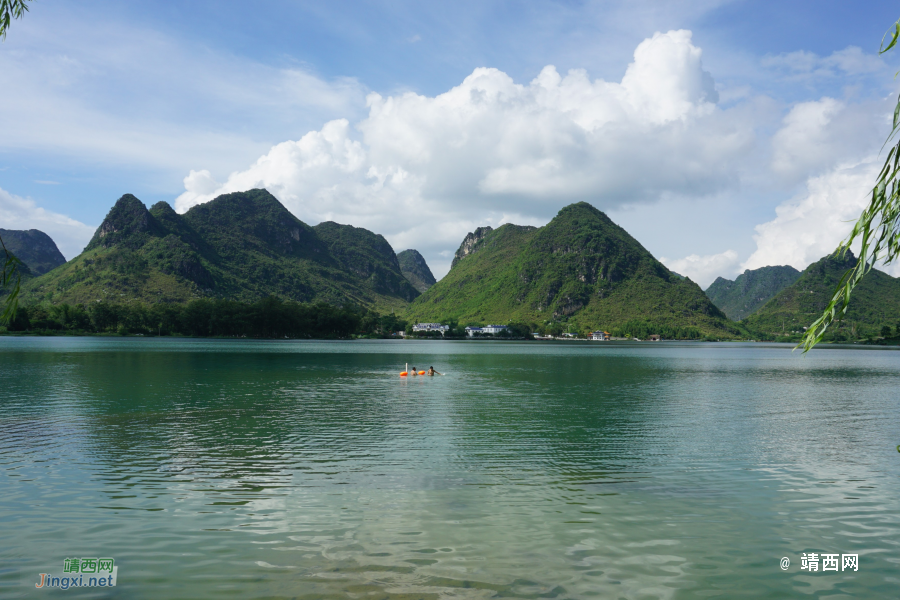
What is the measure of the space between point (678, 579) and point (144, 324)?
8839 inches

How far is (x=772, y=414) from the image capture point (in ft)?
123

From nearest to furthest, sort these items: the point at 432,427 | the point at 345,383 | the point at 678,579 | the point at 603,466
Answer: the point at 678,579 → the point at 603,466 → the point at 432,427 → the point at 345,383

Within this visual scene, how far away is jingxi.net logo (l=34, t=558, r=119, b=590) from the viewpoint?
10406mm

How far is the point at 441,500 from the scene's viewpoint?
52.9 feet

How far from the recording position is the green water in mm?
10953

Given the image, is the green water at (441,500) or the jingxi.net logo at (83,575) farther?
the green water at (441,500)

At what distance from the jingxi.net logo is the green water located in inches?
10.3

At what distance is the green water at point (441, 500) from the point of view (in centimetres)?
1095

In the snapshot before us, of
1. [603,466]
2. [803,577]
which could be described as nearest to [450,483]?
[603,466]

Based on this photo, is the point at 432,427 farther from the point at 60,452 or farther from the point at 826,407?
the point at 826,407

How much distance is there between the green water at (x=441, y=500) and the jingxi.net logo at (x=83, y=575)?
26 centimetres

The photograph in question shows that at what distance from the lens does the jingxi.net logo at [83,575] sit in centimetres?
1041

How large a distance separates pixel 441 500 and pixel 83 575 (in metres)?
9.23

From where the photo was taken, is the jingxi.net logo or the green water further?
the green water
